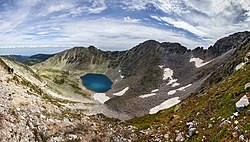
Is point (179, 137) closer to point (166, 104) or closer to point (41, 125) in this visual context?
point (41, 125)

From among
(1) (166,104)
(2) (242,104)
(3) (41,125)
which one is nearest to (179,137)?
(2) (242,104)

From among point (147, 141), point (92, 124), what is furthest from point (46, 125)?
point (147, 141)

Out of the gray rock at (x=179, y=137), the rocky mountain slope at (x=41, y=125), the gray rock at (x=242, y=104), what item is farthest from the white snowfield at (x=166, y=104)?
the gray rock at (x=242, y=104)

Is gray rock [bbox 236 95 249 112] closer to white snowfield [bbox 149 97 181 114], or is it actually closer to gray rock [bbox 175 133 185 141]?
gray rock [bbox 175 133 185 141]

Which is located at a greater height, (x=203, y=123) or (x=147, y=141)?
(x=203, y=123)

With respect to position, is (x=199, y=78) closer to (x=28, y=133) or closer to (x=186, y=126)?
(x=186, y=126)

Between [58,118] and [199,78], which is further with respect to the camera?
[199,78]

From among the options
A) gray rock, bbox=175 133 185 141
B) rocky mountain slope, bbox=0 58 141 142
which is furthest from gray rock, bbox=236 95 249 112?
rocky mountain slope, bbox=0 58 141 142

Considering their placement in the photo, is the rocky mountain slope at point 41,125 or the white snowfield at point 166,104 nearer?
the rocky mountain slope at point 41,125

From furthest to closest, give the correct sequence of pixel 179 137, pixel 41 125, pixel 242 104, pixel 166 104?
pixel 166 104
pixel 179 137
pixel 242 104
pixel 41 125

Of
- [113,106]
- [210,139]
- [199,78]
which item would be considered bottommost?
[113,106]

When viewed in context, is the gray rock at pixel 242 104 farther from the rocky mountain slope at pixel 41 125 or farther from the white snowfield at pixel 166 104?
the white snowfield at pixel 166 104
